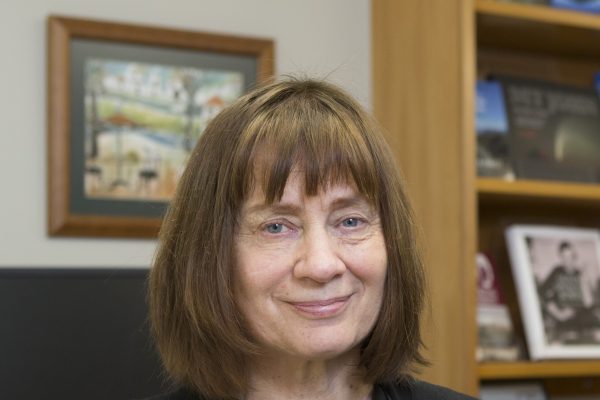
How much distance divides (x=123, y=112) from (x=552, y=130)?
44.3 inches

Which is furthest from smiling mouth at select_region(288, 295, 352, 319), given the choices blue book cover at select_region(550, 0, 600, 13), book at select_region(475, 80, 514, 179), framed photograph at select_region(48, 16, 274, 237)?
blue book cover at select_region(550, 0, 600, 13)

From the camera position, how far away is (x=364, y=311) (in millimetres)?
1409

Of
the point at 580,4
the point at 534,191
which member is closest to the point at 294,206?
the point at 534,191

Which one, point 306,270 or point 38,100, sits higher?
point 38,100

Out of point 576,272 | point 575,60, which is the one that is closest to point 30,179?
point 576,272

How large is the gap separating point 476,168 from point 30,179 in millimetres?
1066

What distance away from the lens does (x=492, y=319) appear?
8.11 ft

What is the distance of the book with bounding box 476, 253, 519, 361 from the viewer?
243 centimetres

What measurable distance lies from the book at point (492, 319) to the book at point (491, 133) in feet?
0.80

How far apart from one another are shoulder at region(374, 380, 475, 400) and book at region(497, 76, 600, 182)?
1069 millimetres

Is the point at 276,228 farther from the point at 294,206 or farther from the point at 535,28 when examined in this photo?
the point at 535,28

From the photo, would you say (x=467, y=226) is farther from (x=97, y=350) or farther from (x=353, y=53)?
(x=97, y=350)

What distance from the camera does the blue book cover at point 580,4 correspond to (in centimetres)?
254

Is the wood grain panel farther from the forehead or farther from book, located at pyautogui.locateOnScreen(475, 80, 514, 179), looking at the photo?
the forehead
